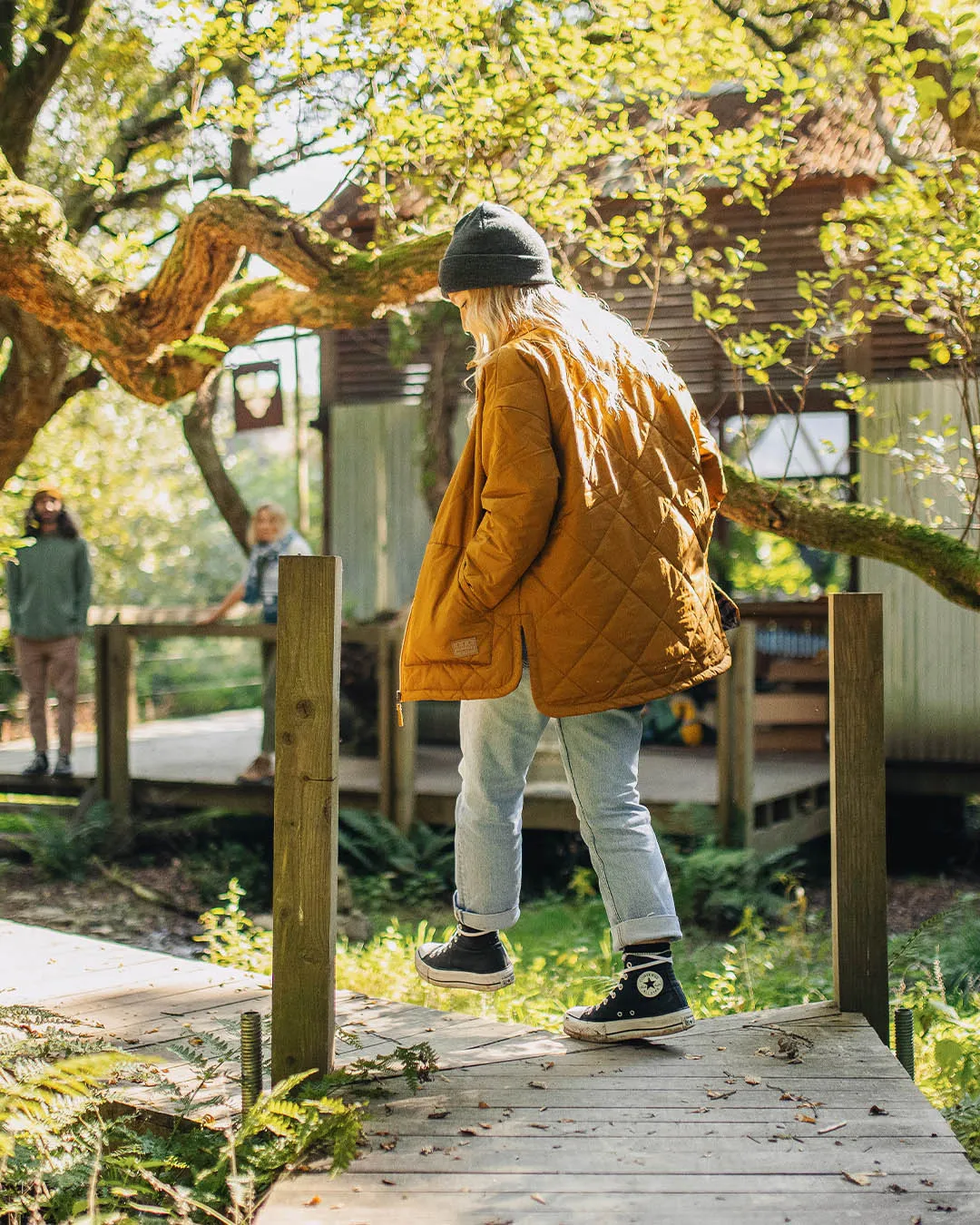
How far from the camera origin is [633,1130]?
8.98 feet

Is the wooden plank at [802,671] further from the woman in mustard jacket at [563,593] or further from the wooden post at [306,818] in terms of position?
the wooden post at [306,818]

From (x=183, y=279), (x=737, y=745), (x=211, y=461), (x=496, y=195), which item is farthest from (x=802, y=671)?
(x=183, y=279)

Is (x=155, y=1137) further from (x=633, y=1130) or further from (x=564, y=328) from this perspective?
(x=564, y=328)

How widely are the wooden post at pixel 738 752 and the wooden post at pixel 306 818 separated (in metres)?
5.63

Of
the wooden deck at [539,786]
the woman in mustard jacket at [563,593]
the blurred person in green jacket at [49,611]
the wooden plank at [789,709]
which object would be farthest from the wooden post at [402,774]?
the woman in mustard jacket at [563,593]

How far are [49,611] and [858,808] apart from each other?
7460mm

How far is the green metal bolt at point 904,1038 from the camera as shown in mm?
3312

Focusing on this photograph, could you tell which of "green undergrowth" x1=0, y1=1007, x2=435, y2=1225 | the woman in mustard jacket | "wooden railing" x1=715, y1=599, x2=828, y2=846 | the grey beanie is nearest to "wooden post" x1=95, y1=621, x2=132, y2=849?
"wooden railing" x1=715, y1=599, x2=828, y2=846

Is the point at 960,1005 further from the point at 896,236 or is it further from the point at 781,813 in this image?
the point at 781,813

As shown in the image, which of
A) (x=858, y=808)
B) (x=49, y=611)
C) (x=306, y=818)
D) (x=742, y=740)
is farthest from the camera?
(x=49, y=611)

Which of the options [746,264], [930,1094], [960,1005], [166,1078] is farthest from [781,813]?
[166,1078]

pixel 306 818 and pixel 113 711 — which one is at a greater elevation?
pixel 306 818

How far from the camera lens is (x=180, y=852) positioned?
356 inches

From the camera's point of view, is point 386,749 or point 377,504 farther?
point 377,504
